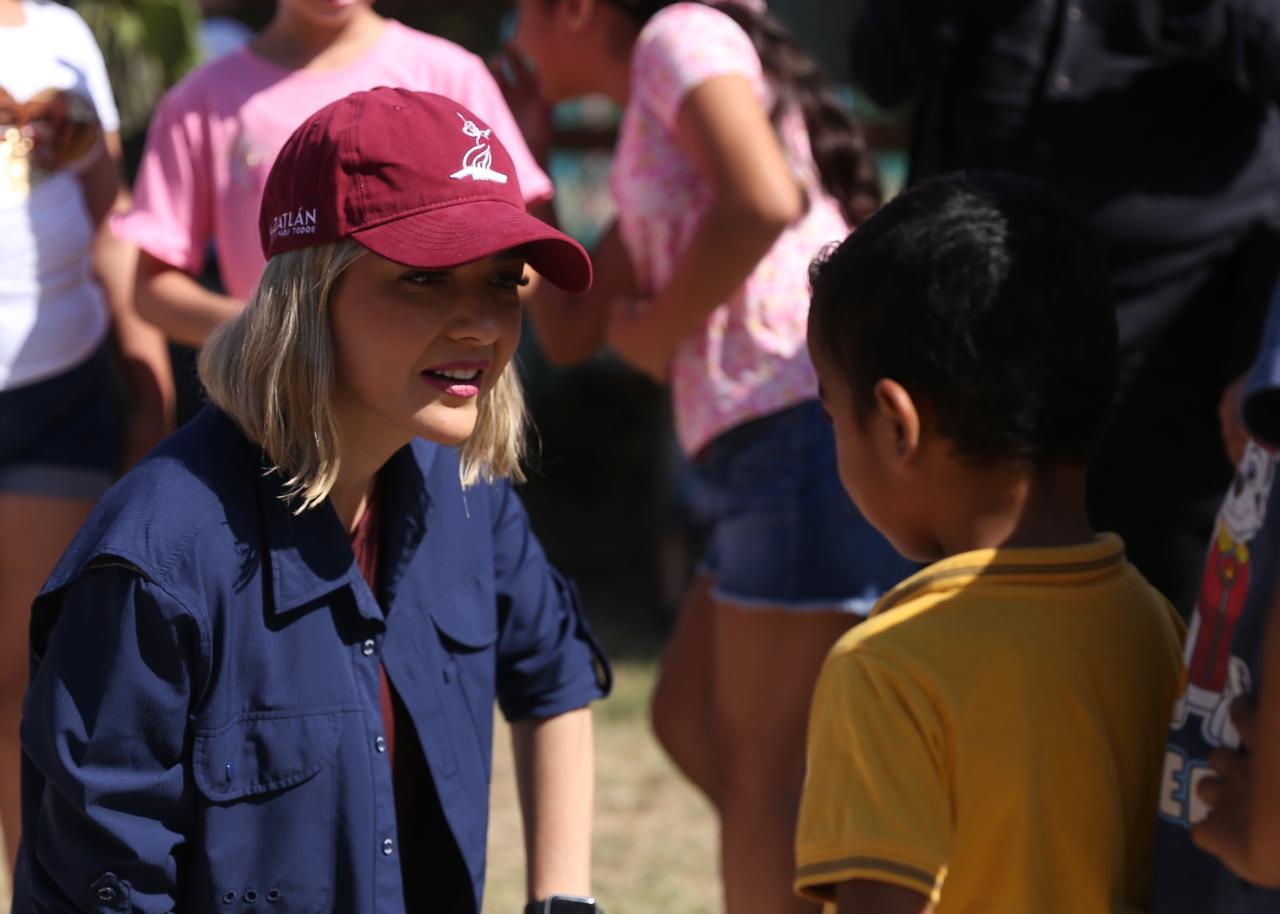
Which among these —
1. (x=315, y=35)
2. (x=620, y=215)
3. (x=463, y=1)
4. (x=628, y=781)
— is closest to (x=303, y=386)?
(x=315, y=35)

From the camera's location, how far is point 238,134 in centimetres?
250

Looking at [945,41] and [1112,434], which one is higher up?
[945,41]

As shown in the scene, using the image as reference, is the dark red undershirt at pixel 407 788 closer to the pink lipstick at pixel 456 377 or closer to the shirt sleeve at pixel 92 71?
the pink lipstick at pixel 456 377

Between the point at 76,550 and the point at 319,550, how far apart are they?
0.25m

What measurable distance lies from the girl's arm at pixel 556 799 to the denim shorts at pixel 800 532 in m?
0.48

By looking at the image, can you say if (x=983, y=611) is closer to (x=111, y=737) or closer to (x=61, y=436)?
(x=111, y=737)

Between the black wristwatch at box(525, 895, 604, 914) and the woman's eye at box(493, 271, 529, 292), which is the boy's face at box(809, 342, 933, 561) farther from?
the black wristwatch at box(525, 895, 604, 914)

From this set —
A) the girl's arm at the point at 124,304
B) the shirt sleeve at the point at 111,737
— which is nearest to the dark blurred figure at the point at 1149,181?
the girl's arm at the point at 124,304

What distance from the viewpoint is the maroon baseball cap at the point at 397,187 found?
5.80 feet

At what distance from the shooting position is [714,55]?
8.39ft

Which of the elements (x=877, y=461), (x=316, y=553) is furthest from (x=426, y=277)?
(x=877, y=461)

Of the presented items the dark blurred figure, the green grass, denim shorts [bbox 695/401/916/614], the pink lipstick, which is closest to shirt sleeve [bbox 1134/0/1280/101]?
the dark blurred figure

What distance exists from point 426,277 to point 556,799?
2.35ft

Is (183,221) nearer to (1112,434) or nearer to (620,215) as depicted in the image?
(620,215)
